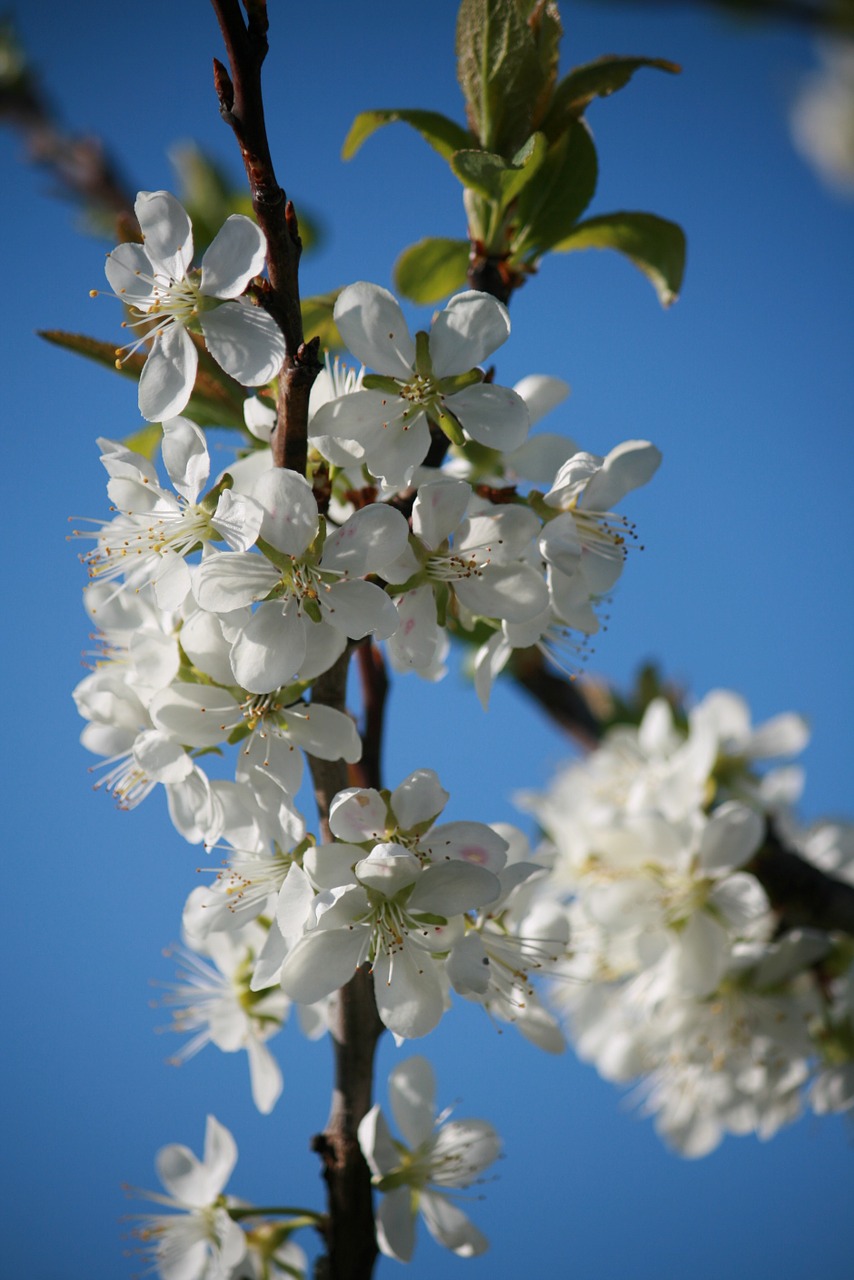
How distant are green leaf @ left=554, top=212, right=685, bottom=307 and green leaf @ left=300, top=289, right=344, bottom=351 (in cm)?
36

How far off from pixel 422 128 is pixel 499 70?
115mm

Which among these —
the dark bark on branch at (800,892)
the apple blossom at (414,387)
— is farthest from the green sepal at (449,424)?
A: the dark bark on branch at (800,892)

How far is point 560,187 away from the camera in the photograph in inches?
52.9

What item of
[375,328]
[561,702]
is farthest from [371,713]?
[561,702]

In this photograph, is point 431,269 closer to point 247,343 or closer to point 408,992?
point 247,343

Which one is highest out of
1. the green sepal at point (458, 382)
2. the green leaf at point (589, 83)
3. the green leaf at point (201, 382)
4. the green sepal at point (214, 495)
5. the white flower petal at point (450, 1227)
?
the green leaf at point (589, 83)

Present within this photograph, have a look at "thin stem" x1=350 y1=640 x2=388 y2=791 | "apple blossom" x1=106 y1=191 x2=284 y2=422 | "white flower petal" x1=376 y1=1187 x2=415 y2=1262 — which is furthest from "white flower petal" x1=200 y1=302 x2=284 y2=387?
"white flower petal" x1=376 y1=1187 x2=415 y2=1262

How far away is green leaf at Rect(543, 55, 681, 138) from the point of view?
1.32 metres

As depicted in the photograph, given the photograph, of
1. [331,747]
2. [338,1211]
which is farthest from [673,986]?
[331,747]

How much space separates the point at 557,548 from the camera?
1.06 metres

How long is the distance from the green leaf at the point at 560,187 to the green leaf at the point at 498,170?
4cm

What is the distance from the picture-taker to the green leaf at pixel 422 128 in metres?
1.32

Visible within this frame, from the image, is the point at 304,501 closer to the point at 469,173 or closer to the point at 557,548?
the point at 557,548

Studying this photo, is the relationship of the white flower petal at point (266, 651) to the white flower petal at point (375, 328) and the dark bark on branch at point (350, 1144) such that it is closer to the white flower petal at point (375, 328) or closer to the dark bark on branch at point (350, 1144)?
the white flower petal at point (375, 328)
